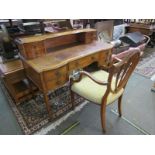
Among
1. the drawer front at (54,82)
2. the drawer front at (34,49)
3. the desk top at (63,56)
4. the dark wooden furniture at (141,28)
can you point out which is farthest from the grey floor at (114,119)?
the dark wooden furniture at (141,28)

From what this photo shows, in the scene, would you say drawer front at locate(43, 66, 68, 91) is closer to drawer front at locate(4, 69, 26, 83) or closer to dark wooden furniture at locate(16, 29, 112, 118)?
dark wooden furniture at locate(16, 29, 112, 118)

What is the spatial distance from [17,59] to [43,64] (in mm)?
829

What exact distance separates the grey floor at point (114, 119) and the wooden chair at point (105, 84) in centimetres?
14

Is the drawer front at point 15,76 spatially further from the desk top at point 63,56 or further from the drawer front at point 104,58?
the drawer front at point 104,58

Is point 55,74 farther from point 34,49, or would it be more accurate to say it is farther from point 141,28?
point 141,28

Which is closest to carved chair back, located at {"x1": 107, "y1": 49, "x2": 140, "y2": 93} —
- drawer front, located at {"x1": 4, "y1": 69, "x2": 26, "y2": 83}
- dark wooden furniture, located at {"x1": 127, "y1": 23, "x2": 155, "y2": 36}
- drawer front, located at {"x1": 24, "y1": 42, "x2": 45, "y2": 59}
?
drawer front, located at {"x1": 24, "y1": 42, "x2": 45, "y2": 59}

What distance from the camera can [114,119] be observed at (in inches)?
66.5

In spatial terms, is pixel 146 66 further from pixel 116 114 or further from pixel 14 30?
pixel 14 30

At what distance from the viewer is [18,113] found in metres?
1.78

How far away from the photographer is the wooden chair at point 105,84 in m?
1.12

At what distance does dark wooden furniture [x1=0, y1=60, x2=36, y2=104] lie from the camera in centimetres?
Answer: 169

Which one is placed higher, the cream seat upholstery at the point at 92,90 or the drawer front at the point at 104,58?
the drawer front at the point at 104,58

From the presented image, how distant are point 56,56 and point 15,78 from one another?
64 cm

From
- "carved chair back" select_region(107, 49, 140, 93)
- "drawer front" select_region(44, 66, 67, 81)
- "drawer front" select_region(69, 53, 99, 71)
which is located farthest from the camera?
"drawer front" select_region(69, 53, 99, 71)
